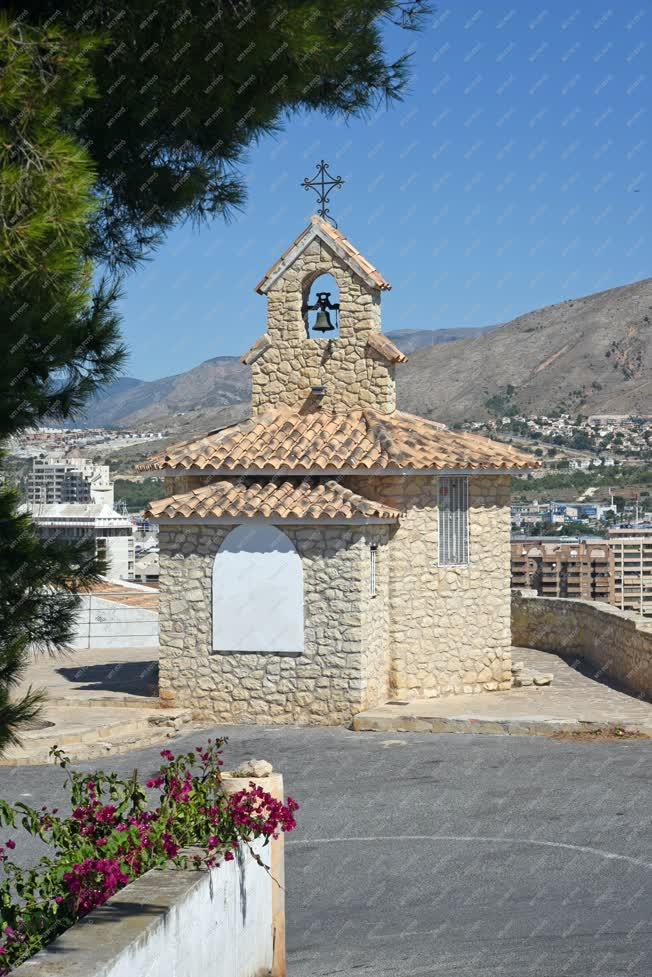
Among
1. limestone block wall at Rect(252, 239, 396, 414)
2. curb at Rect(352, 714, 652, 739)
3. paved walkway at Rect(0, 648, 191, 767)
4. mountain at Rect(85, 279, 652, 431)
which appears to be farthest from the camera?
mountain at Rect(85, 279, 652, 431)

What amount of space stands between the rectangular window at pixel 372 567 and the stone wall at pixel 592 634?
3.99 metres

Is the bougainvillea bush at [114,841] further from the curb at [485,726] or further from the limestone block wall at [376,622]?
the limestone block wall at [376,622]

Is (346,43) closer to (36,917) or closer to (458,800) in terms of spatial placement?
(36,917)

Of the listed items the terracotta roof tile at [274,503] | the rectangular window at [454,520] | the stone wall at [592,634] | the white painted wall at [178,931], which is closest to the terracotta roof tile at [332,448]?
the terracotta roof tile at [274,503]

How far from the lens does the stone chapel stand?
17656mm

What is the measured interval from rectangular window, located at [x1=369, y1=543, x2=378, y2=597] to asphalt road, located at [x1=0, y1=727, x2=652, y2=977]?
2007mm

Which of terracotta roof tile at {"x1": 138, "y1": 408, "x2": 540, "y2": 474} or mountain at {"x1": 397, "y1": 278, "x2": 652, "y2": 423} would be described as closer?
terracotta roof tile at {"x1": 138, "y1": 408, "x2": 540, "y2": 474}

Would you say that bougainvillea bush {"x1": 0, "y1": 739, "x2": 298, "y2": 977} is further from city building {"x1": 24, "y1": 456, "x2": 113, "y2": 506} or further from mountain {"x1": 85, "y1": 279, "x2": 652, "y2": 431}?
mountain {"x1": 85, "y1": 279, "x2": 652, "y2": 431}

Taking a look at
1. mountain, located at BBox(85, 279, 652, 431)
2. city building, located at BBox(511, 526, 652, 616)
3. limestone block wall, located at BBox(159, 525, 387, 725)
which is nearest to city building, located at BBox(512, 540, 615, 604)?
city building, located at BBox(511, 526, 652, 616)

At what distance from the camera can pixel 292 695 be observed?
17.7 meters

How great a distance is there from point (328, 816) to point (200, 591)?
5.67 m

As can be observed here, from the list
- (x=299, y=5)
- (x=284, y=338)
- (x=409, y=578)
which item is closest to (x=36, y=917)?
(x=299, y=5)

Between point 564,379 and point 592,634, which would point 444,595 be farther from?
point 564,379

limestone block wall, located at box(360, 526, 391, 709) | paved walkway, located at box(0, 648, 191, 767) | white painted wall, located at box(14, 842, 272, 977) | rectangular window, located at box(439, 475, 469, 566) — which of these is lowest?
paved walkway, located at box(0, 648, 191, 767)
